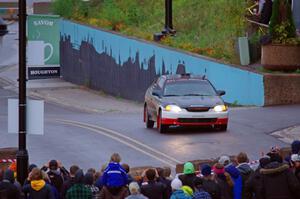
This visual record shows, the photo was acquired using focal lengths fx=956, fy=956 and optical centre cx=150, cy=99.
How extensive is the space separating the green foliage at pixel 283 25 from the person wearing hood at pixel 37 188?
21486 mm

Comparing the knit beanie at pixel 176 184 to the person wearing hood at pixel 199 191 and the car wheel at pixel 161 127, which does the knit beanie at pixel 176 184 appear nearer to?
the person wearing hood at pixel 199 191

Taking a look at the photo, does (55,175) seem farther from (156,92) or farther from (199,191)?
(156,92)

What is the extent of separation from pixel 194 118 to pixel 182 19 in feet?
66.7

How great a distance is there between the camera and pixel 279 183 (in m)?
13.3

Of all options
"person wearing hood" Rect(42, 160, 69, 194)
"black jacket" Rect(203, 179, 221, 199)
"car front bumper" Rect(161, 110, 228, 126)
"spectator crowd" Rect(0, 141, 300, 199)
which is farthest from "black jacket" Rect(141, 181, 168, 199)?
"car front bumper" Rect(161, 110, 228, 126)

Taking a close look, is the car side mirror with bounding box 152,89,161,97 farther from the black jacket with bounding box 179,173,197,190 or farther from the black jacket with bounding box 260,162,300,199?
the black jacket with bounding box 260,162,300,199

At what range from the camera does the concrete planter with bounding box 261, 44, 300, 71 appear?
33.3 m

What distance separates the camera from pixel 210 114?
26.2 m

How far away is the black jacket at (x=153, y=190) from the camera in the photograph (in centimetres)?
1306

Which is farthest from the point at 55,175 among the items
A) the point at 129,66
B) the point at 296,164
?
the point at 129,66

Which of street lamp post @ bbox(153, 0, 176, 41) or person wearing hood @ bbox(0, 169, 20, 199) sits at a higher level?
street lamp post @ bbox(153, 0, 176, 41)

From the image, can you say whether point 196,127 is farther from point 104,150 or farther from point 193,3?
point 193,3

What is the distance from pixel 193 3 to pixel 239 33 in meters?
9.78

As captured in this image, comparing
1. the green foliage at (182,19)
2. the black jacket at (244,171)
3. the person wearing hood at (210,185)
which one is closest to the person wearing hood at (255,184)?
the black jacket at (244,171)
